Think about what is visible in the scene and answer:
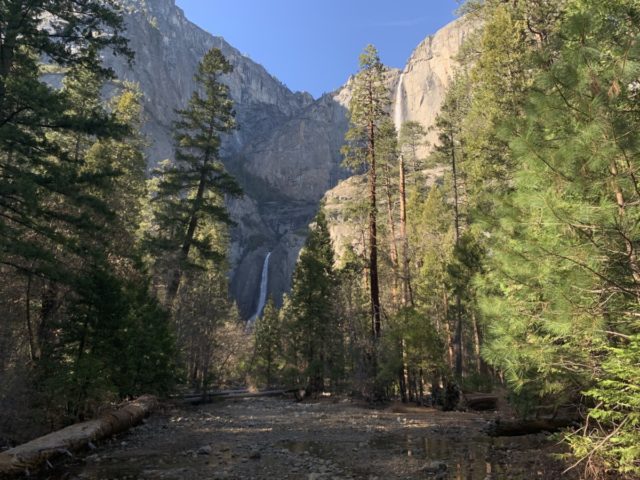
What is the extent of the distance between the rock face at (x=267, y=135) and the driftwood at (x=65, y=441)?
277 ft

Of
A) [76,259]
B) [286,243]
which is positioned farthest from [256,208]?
Answer: [76,259]

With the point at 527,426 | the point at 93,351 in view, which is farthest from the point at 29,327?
the point at 527,426

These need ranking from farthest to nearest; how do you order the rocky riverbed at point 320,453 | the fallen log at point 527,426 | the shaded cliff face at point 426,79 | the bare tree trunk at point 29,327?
the shaded cliff face at point 426,79
the bare tree trunk at point 29,327
the fallen log at point 527,426
the rocky riverbed at point 320,453

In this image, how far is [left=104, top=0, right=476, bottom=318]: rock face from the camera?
106m

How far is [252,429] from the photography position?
1227cm

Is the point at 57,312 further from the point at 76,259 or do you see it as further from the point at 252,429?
the point at 252,429

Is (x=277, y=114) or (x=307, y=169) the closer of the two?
(x=307, y=169)

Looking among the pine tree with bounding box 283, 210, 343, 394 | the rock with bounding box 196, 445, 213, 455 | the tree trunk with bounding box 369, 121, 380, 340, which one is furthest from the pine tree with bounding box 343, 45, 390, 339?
the rock with bounding box 196, 445, 213, 455

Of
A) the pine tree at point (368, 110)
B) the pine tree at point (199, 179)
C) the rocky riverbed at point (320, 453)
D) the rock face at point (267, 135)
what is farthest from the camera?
the rock face at point (267, 135)

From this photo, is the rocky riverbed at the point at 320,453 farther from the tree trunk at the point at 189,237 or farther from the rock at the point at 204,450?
the tree trunk at the point at 189,237

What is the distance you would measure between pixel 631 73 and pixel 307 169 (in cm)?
12701

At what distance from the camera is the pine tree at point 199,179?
72.4 feet

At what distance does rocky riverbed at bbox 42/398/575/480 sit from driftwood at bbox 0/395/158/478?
287 millimetres

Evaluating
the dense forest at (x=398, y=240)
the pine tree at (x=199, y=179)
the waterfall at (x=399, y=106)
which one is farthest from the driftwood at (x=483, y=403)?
the waterfall at (x=399, y=106)
